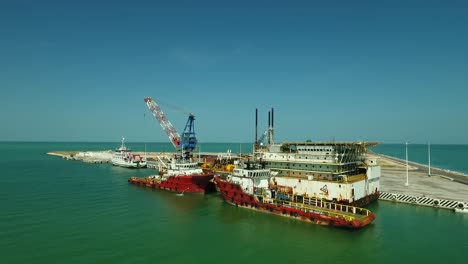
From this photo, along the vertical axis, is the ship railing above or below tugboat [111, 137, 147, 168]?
below

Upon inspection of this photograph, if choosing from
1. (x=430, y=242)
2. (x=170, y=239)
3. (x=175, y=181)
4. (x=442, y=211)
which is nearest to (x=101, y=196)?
(x=175, y=181)

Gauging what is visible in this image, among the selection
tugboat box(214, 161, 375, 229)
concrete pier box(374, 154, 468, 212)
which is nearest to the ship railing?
tugboat box(214, 161, 375, 229)

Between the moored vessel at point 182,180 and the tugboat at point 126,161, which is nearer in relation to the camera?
the moored vessel at point 182,180

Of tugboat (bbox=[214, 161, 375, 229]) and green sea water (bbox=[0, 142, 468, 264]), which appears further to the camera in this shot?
tugboat (bbox=[214, 161, 375, 229])

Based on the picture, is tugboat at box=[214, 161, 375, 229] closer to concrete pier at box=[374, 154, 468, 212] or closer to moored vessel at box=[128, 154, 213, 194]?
moored vessel at box=[128, 154, 213, 194]

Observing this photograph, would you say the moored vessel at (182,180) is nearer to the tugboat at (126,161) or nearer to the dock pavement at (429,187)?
the dock pavement at (429,187)

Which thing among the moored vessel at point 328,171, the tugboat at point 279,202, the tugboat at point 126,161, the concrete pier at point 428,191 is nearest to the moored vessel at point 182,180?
the tugboat at point 279,202

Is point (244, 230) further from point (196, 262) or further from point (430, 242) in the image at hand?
point (430, 242)

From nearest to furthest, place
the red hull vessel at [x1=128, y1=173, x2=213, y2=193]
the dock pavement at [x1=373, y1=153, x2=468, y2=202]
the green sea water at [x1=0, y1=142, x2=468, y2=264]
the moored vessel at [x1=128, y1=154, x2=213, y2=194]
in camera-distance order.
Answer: the green sea water at [x1=0, y1=142, x2=468, y2=264]
the dock pavement at [x1=373, y1=153, x2=468, y2=202]
the red hull vessel at [x1=128, y1=173, x2=213, y2=193]
the moored vessel at [x1=128, y1=154, x2=213, y2=194]
